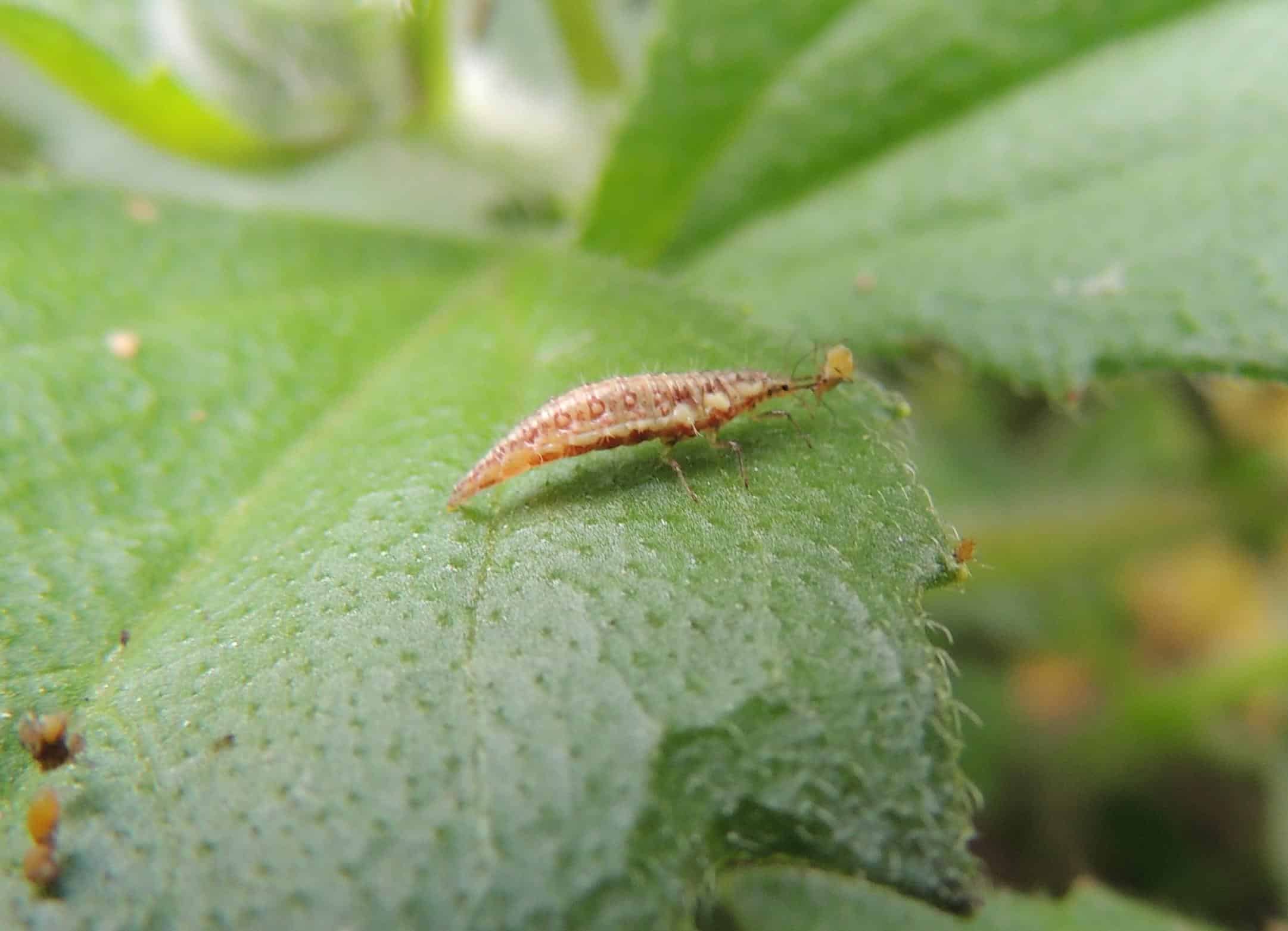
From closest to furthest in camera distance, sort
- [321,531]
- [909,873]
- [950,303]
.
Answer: [909,873]
[321,531]
[950,303]

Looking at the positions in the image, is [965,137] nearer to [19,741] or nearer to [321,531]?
[321,531]

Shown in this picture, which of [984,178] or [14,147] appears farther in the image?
[14,147]

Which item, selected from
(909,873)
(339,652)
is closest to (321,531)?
(339,652)

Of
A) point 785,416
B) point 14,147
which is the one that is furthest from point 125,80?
point 785,416

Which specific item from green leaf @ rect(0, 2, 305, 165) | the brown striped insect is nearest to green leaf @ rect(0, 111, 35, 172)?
green leaf @ rect(0, 2, 305, 165)

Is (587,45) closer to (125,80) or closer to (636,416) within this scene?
(125,80)

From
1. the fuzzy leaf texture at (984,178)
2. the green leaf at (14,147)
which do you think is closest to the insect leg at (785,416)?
the fuzzy leaf texture at (984,178)

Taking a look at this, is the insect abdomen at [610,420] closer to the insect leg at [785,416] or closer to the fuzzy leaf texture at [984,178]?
the insect leg at [785,416]
